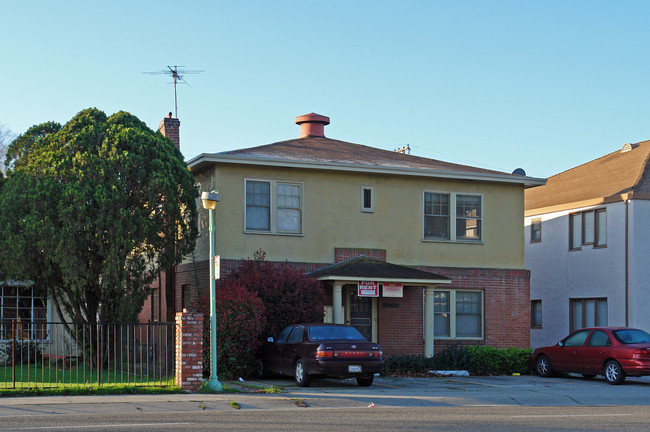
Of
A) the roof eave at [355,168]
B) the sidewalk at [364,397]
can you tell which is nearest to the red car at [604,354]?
the sidewalk at [364,397]

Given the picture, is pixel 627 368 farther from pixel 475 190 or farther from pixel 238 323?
pixel 238 323

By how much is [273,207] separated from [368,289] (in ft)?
11.8

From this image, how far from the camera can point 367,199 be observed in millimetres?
24500

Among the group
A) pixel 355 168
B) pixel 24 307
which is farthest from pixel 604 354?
pixel 24 307

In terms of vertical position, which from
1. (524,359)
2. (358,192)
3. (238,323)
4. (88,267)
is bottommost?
(524,359)

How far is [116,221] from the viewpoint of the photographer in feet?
65.0

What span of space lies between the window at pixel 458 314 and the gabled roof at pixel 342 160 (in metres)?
3.69

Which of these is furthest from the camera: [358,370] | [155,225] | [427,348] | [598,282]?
[598,282]

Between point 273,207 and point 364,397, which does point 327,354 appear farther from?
point 273,207

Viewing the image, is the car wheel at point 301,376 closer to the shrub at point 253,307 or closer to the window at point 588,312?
the shrub at point 253,307

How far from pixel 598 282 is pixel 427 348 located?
8.39 m

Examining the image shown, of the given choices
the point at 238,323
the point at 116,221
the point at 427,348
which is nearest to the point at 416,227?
the point at 427,348

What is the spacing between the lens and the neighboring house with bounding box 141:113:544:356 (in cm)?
2277

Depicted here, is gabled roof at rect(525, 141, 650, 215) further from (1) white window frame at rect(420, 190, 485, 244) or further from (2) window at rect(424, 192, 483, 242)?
(2) window at rect(424, 192, 483, 242)
